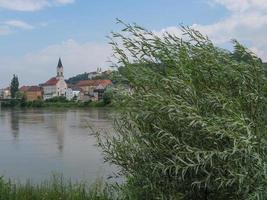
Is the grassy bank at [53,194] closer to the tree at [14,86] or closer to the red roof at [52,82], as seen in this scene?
the tree at [14,86]

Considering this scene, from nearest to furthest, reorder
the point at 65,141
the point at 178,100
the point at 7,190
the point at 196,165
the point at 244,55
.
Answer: the point at 196,165 → the point at 178,100 → the point at 244,55 → the point at 7,190 → the point at 65,141

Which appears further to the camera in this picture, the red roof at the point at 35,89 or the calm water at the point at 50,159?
the red roof at the point at 35,89

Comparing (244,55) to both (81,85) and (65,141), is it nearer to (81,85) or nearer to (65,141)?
(65,141)

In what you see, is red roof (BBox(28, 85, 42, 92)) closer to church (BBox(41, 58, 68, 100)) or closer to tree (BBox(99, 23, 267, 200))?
church (BBox(41, 58, 68, 100))

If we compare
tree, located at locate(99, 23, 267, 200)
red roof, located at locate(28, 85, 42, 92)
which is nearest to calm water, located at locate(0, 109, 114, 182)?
tree, located at locate(99, 23, 267, 200)

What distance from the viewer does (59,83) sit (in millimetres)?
127125

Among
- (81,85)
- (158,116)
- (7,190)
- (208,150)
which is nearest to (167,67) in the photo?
(158,116)

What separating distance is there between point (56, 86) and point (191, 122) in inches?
4918

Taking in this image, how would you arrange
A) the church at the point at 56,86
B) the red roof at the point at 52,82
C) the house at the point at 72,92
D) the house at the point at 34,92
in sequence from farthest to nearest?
1. the house at the point at 34,92
2. the red roof at the point at 52,82
3. the church at the point at 56,86
4. the house at the point at 72,92

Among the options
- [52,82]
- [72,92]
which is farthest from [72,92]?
[52,82]

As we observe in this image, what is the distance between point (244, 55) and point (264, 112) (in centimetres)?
49

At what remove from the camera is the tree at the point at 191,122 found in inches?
127

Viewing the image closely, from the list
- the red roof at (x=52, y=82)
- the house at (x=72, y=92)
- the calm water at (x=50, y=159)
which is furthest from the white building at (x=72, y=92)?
the calm water at (x=50, y=159)

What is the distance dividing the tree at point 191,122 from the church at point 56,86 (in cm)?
12125
